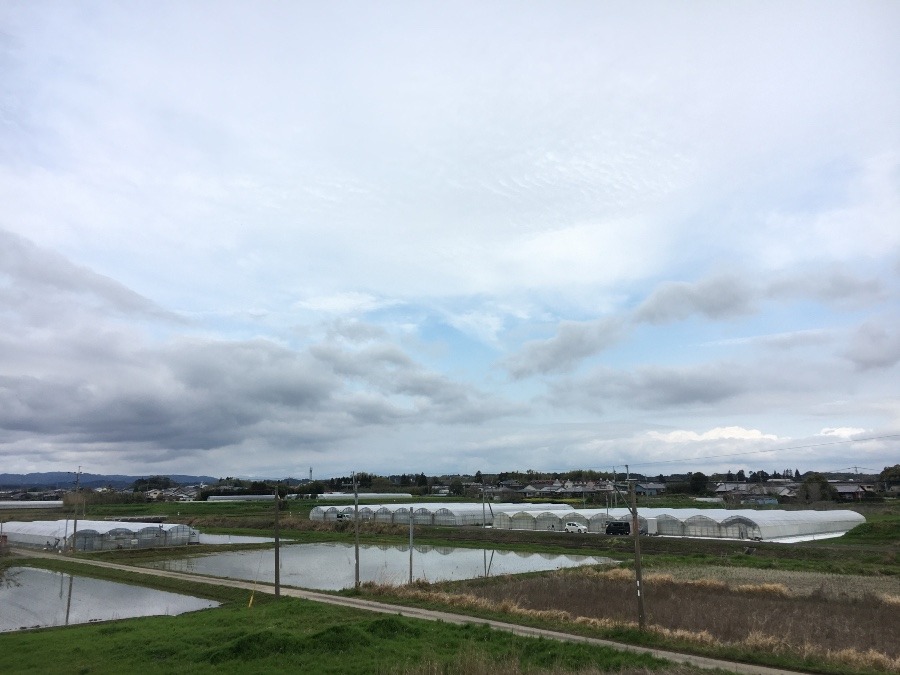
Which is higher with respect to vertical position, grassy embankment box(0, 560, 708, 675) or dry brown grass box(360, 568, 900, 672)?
grassy embankment box(0, 560, 708, 675)

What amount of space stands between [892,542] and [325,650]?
52.3 metres

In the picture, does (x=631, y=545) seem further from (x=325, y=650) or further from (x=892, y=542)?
(x=325, y=650)

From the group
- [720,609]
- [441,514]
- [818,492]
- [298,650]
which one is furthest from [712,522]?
[818,492]

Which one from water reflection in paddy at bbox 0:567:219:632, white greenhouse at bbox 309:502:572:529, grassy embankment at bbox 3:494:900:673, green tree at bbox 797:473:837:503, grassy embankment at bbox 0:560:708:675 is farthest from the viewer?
green tree at bbox 797:473:837:503

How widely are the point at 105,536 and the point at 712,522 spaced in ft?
188

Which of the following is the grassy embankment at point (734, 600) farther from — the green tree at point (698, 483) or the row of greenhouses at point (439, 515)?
the green tree at point (698, 483)

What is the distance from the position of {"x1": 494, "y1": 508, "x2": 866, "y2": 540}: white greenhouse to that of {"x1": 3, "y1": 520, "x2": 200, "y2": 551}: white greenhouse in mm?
34411

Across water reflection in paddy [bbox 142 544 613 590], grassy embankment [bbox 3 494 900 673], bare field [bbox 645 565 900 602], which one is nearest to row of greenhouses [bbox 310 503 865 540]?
grassy embankment [bbox 3 494 900 673]

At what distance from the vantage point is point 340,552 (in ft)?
175

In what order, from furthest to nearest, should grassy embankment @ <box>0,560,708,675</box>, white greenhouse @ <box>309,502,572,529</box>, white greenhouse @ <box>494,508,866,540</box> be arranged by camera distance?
white greenhouse @ <box>309,502,572,529</box>
white greenhouse @ <box>494,508,866,540</box>
grassy embankment @ <box>0,560,708,675</box>

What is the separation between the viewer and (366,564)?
43.7 m

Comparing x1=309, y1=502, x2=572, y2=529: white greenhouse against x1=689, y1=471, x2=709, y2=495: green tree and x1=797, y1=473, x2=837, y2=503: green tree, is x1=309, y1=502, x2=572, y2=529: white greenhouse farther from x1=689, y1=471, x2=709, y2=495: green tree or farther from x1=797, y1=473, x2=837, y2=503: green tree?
x1=689, y1=471, x2=709, y2=495: green tree

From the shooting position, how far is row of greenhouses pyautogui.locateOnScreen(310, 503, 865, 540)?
187 feet

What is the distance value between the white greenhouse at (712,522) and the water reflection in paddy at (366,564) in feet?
52.0
